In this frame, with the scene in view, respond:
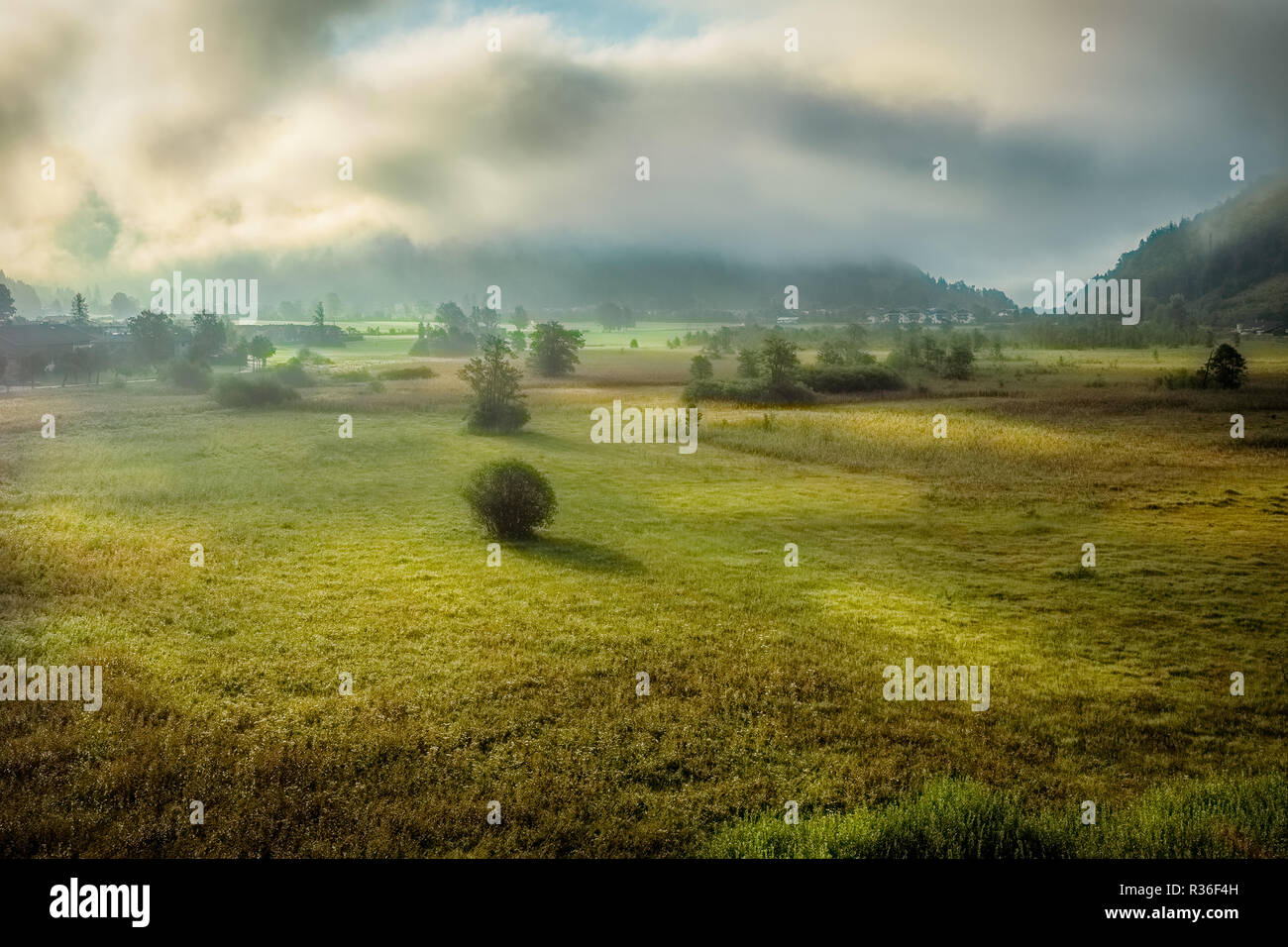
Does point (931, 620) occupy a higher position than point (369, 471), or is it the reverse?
point (369, 471)

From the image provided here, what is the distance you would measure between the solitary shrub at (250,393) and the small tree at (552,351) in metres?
29.0

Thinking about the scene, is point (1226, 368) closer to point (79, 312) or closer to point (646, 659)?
point (646, 659)

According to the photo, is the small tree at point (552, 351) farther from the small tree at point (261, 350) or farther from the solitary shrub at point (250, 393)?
the small tree at point (261, 350)

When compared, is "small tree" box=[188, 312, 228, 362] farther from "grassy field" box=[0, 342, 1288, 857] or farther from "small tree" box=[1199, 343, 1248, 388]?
"small tree" box=[1199, 343, 1248, 388]

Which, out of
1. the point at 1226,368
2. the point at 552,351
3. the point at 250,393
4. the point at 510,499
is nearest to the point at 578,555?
the point at 510,499

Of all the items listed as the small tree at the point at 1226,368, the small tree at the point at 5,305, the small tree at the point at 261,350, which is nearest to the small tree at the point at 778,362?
the small tree at the point at 1226,368

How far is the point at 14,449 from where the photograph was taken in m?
38.3

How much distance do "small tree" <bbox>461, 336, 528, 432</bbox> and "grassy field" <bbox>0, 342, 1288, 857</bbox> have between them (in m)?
14.6

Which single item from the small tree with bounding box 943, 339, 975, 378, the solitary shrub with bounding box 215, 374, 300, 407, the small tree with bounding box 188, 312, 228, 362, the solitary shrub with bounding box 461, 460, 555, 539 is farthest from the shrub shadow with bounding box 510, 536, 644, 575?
the small tree with bounding box 188, 312, 228, 362
